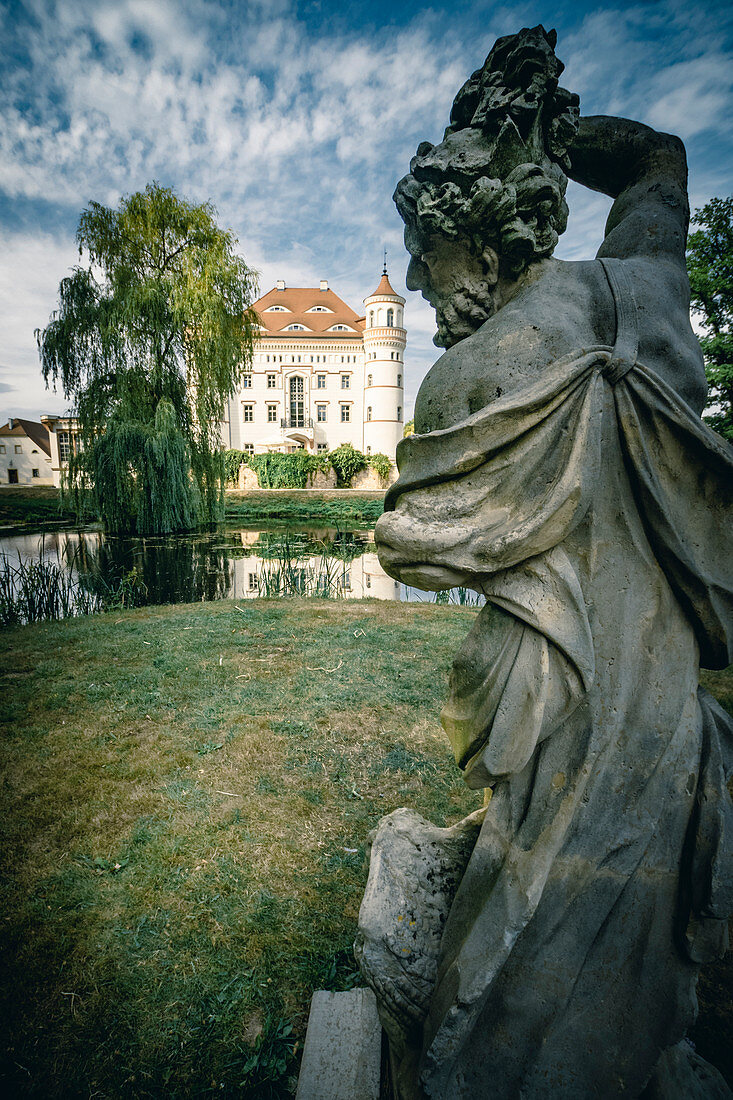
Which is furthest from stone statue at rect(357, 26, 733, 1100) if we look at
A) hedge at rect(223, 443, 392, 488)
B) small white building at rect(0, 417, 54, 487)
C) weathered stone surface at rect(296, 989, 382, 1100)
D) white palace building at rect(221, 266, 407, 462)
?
small white building at rect(0, 417, 54, 487)

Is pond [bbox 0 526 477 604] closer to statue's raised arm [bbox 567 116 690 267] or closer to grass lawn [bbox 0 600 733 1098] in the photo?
grass lawn [bbox 0 600 733 1098]

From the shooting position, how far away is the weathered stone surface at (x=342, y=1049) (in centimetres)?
165

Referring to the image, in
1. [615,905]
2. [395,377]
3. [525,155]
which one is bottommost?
[615,905]

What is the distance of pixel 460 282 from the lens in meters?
1.41

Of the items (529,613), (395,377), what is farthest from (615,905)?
(395,377)

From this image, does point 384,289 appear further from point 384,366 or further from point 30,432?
point 30,432

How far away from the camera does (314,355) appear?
41.8 metres

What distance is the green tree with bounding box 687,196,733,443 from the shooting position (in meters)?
11.1

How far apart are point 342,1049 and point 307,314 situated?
159 ft

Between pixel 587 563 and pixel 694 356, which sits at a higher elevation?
pixel 694 356

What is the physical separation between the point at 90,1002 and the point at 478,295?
309 centimetres

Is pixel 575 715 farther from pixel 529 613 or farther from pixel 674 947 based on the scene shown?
pixel 674 947

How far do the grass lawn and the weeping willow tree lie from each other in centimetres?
690

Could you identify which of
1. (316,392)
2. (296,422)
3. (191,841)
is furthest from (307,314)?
(191,841)
